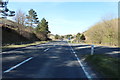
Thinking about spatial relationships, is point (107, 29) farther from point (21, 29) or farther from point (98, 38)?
point (21, 29)

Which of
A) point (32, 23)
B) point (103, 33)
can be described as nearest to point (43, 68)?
point (103, 33)

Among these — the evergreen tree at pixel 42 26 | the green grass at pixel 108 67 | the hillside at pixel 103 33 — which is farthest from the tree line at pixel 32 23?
the green grass at pixel 108 67

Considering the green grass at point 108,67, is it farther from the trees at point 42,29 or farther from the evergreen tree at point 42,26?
the evergreen tree at point 42,26

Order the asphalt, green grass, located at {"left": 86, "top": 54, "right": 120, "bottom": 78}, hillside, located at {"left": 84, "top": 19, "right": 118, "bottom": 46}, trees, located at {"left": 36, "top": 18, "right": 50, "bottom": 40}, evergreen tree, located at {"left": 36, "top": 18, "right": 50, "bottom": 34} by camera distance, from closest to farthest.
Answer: green grass, located at {"left": 86, "top": 54, "right": 120, "bottom": 78}
the asphalt
hillside, located at {"left": 84, "top": 19, "right": 118, "bottom": 46}
trees, located at {"left": 36, "top": 18, "right": 50, "bottom": 40}
evergreen tree, located at {"left": 36, "top": 18, "right": 50, "bottom": 34}

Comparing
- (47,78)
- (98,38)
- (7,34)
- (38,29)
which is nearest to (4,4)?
(7,34)

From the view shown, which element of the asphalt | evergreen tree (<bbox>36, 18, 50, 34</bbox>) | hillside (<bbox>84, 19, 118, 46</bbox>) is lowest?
the asphalt

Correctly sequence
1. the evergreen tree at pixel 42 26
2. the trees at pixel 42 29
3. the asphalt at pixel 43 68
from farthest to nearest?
the evergreen tree at pixel 42 26, the trees at pixel 42 29, the asphalt at pixel 43 68

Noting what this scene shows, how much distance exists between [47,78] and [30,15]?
7106 centimetres

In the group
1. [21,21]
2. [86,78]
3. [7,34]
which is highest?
[21,21]

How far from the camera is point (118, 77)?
6.11 meters

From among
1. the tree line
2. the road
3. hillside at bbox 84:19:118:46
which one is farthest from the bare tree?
the road

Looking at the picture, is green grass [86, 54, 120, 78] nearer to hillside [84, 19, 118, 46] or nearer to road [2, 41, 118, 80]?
road [2, 41, 118, 80]

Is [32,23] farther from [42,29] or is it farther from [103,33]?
[103,33]

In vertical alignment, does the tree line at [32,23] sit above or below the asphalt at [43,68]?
above
